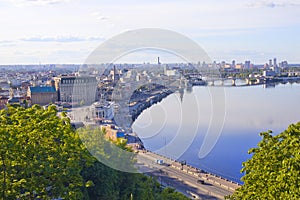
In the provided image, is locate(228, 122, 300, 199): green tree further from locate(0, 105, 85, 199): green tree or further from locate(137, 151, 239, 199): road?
locate(137, 151, 239, 199): road

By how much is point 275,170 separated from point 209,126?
505 cm

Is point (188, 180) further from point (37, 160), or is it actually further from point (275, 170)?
point (275, 170)

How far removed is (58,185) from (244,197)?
1.10m

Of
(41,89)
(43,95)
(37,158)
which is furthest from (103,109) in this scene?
(41,89)

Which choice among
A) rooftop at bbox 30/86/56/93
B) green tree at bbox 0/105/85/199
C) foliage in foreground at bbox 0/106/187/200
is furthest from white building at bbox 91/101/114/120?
rooftop at bbox 30/86/56/93

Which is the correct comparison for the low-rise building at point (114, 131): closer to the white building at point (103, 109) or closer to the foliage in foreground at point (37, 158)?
the white building at point (103, 109)

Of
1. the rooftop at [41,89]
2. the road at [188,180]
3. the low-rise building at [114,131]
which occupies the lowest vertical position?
the road at [188,180]

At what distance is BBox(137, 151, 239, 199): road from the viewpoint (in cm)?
546

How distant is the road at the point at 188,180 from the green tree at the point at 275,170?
8.78ft

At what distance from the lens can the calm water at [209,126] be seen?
404 centimetres

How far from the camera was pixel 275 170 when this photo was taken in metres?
2.08

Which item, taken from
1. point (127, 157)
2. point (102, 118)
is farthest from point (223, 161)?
point (127, 157)

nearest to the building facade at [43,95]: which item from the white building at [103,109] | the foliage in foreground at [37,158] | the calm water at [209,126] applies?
the calm water at [209,126]

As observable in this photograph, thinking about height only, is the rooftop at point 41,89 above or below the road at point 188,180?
above
